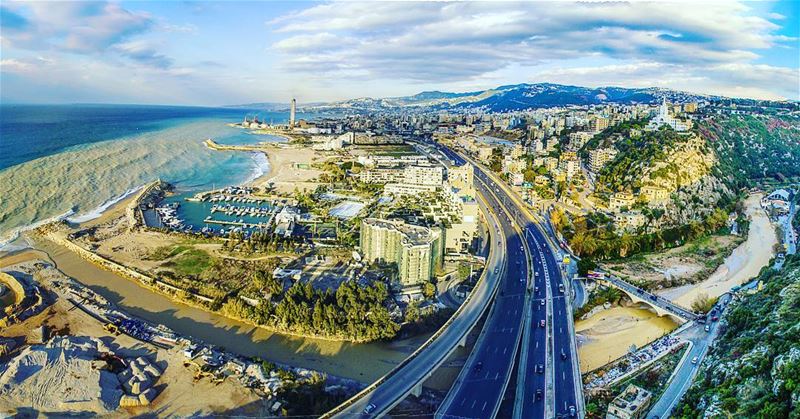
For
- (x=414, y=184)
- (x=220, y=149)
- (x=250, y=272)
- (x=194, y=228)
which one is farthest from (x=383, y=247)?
(x=220, y=149)

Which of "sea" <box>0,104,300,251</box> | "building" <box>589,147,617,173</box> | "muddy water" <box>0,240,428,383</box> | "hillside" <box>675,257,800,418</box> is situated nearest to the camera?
"hillside" <box>675,257,800,418</box>

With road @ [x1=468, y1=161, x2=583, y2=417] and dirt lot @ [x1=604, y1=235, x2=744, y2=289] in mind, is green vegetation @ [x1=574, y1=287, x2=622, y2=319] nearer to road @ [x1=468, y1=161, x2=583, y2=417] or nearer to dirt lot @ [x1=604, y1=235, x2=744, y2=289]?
road @ [x1=468, y1=161, x2=583, y2=417]

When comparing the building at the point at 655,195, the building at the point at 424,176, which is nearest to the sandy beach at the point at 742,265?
the building at the point at 655,195

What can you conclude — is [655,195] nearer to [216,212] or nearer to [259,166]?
[216,212]

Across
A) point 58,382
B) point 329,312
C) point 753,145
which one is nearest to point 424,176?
point 329,312

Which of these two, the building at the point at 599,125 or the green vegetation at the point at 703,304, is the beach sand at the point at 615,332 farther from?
the building at the point at 599,125

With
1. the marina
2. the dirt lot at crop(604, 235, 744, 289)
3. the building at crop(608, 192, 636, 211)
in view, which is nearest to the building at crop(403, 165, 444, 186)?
the marina
